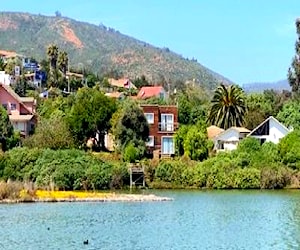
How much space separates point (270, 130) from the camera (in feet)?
241

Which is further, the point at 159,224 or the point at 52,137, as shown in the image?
the point at 52,137

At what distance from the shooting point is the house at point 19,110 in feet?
248

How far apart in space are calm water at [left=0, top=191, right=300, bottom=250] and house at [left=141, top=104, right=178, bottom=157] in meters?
18.8

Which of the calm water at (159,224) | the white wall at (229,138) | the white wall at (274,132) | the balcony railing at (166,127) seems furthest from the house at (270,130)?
the calm water at (159,224)

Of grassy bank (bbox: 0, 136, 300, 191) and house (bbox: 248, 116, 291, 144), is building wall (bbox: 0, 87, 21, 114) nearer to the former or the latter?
grassy bank (bbox: 0, 136, 300, 191)

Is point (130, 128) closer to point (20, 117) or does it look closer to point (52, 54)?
point (20, 117)

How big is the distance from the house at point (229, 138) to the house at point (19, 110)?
17449mm

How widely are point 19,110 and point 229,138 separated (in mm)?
20702

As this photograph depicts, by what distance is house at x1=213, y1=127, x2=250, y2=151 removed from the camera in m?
74.4

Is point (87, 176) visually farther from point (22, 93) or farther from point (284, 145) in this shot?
point (22, 93)

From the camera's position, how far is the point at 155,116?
237 feet

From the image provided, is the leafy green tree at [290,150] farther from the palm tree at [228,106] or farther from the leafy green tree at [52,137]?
the leafy green tree at [52,137]

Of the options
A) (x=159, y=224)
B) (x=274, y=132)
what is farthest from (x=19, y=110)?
(x=159, y=224)

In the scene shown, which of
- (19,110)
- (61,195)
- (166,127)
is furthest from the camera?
(19,110)
